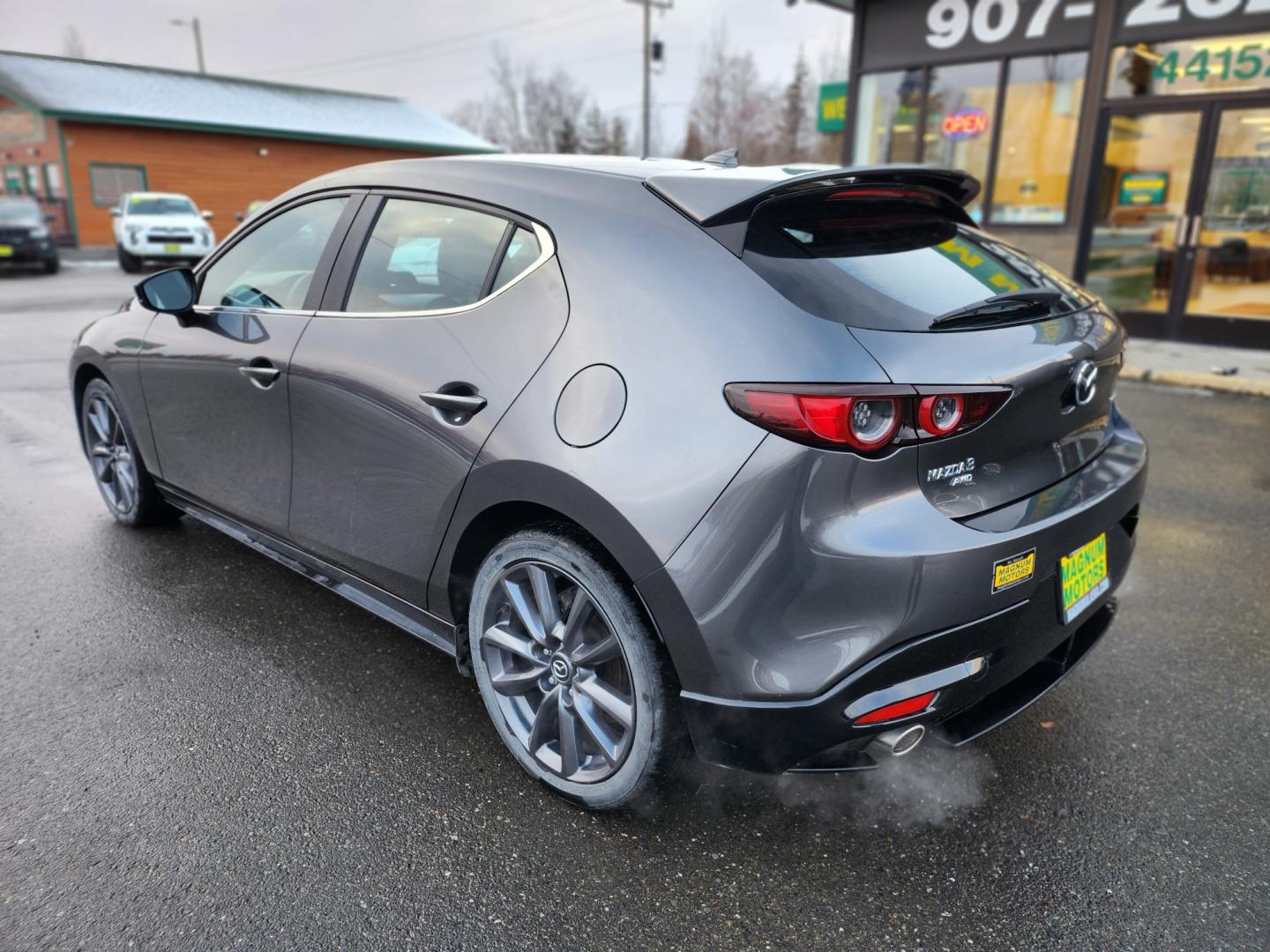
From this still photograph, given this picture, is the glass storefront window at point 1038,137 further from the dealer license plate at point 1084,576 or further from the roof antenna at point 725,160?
the dealer license plate at point 1084,576

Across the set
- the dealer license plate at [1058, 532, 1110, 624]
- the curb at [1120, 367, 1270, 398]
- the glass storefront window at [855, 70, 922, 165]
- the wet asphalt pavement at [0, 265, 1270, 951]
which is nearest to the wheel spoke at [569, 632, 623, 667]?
the wet asphalt pavement at [0, 265, 1270, 951]

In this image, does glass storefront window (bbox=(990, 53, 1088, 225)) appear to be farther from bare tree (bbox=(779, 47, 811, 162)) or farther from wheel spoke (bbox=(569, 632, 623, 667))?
bare tree (bbox=(779, 47, 811, 162))

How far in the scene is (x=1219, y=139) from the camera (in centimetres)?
1024

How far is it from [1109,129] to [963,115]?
2.14 metres

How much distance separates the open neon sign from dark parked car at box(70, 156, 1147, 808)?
11050 mm

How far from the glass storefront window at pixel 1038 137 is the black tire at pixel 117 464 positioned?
11500mm

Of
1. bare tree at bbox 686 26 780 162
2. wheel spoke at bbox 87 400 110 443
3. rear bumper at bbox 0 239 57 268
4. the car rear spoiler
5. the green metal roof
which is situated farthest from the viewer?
bare tree at bbox 686 26 780 162

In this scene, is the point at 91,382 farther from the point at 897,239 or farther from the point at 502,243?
the point at 897,239

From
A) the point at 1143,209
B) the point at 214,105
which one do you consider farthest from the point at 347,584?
the point at 214,105

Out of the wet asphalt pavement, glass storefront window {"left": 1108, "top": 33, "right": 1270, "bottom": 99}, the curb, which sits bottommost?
the curb

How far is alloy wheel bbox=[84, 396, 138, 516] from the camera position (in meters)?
4.19

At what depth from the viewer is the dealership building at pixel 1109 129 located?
10.2 meters

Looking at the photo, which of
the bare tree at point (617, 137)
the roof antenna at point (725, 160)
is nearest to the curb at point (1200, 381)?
the roof antenna at point (725, 160)

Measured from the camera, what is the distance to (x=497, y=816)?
94.5 inches
